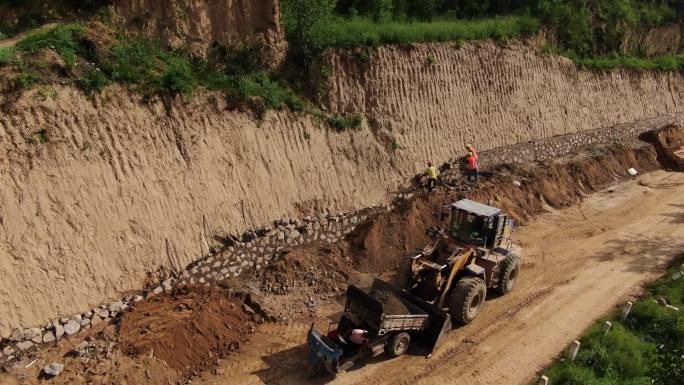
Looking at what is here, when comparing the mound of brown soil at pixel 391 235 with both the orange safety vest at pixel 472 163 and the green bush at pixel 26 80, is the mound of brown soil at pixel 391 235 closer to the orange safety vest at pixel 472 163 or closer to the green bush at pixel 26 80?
the orange safety vest at pixel 472 163

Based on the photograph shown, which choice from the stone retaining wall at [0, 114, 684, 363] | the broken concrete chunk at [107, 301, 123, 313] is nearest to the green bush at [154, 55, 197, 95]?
the stone retaining wall at [0, 114, 684, 363]

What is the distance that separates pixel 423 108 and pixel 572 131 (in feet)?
30.4

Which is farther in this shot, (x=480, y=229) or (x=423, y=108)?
(x=423, y=108)

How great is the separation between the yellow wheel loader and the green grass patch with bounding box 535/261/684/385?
2247 mm

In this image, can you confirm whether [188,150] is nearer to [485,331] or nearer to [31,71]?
[31,71]

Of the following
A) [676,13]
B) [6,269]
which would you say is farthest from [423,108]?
[676,13]

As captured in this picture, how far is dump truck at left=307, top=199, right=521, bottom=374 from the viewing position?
10242 mm

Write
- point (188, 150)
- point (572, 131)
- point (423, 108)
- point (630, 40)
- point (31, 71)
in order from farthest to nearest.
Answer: point (630, 40) < point (572, 131) < point (423, 108) < point (188, 150) < point (31, 71)

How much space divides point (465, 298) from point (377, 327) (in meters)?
2.50

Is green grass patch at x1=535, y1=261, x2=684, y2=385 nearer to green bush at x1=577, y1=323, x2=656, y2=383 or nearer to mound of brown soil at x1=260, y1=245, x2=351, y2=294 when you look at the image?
green bush at x1=577, y1=323, x2=656, y2=383

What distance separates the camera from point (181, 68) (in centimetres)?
Result: 1424

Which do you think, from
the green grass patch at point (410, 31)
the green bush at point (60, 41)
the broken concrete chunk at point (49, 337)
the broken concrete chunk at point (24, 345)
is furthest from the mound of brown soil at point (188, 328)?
the green grass patch at point (410, 31)

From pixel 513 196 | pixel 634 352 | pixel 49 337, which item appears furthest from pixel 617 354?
pixel 49 337

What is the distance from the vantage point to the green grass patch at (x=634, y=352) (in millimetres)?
9370
